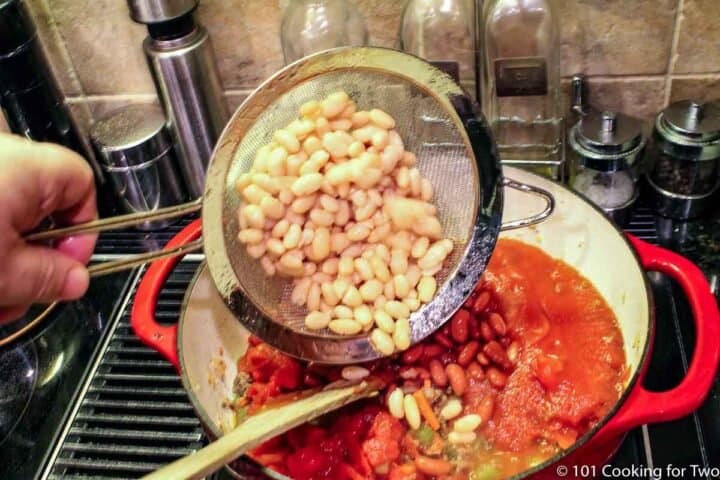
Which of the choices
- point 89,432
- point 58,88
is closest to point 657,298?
point 89,432

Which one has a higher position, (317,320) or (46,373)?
(317,320)

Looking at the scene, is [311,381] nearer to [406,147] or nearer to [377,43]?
[406,147]

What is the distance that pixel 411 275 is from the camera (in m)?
0.93

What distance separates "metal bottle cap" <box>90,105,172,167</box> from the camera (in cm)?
120

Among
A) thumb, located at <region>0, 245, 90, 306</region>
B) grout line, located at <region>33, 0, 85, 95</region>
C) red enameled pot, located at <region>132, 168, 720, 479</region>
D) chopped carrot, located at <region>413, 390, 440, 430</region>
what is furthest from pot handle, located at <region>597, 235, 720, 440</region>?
grout line, located at <region>33, 0, 85, 95</region>

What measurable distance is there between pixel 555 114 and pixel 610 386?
0.42 metres

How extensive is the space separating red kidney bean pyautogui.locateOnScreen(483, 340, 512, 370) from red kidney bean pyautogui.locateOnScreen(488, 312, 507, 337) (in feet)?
0.09

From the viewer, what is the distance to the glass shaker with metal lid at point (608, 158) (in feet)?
3.44

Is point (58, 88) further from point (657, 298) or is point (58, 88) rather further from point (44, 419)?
point (657, 298)

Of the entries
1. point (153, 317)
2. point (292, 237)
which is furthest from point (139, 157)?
point (292, 237)

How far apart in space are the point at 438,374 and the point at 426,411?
2.0 inches

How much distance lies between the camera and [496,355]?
0.96 metres

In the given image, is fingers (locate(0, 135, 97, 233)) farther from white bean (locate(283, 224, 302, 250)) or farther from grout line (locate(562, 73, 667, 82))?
grout line (locate(562, 73, 667, 82))

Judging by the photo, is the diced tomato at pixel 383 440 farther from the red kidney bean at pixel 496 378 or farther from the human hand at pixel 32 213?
the human hand at pixel 32 213
